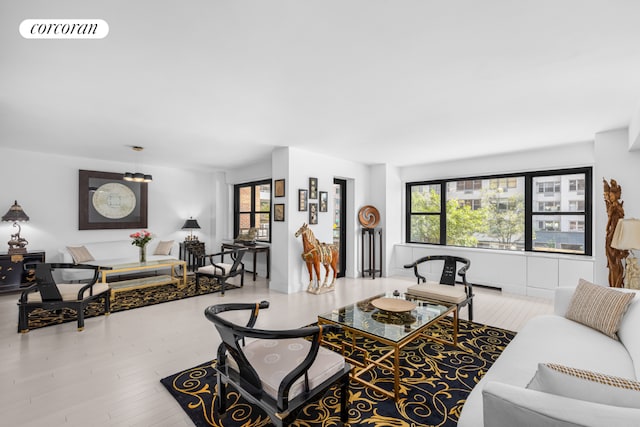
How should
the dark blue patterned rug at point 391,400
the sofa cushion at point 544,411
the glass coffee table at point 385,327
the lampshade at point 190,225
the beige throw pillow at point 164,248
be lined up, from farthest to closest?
the lampshade at point 190,225 < the beige throw pillow at point 164,248 < the glass coffee table at point 385,327 < the dark blue patterned rug at point 391,400 < the sofa cushion at point 544,411

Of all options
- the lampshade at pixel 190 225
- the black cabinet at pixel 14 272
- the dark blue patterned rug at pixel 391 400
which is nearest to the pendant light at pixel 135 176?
the lampshade at pixel 190 225

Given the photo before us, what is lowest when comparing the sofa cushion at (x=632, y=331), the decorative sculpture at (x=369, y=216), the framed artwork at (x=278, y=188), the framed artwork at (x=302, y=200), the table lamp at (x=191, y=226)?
the sofa cushion at (x=632, y=331)

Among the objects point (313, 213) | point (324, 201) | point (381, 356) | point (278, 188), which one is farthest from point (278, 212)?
point (381, 356)

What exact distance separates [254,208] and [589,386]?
6572mm

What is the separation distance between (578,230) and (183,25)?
6.02 metres

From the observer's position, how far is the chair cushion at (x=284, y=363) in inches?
64.0

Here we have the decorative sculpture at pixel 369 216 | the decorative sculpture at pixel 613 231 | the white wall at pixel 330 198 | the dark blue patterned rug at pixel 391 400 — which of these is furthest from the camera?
the decorative sculpture at pixel 369 216

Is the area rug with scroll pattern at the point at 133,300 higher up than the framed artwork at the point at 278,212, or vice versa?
the framed artwork at the point at 278,212

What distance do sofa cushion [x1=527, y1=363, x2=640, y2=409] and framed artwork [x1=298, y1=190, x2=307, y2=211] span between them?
428 centimetres

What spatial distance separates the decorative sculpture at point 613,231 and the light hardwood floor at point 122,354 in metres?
0.90

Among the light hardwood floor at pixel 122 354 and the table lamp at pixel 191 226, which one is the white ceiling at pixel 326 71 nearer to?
the light hardwood floor at pixel 122 354

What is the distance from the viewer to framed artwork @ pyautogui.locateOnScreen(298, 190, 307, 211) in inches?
205

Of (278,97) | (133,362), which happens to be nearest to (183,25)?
(278,97)

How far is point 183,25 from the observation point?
1.83m
